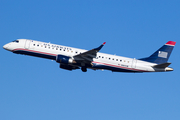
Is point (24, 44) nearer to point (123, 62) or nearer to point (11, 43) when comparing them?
point (11, 43)

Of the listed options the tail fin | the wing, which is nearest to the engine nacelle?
the wing

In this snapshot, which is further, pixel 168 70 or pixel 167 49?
pixel 167 49

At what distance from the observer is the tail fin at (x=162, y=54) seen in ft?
185

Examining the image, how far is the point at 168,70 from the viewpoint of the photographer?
53.3 m

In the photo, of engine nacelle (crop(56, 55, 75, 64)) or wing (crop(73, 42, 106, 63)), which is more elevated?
wing (crop(73, 42, 106, 63))

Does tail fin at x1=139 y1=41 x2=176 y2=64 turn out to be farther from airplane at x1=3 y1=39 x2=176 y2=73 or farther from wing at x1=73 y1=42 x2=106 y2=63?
wing at x1=73 y1=42 x2=106 y2=63

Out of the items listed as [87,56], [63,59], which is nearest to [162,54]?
[87,56]

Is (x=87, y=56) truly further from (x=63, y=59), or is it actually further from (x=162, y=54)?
(x=162, y=54)

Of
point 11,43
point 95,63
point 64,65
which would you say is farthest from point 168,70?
point 11,43

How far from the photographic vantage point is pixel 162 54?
5672 centimetres

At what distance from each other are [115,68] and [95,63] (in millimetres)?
4117

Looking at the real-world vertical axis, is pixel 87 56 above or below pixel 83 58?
above

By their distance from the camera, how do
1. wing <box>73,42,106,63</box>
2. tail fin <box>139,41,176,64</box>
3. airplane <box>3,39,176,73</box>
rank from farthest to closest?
tail fin <box>139,41,176,64</box> < airplane <box>3,39,176,73</box> < wing <box>73,42,106,63</box>

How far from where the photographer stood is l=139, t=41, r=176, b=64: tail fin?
56.4 m
